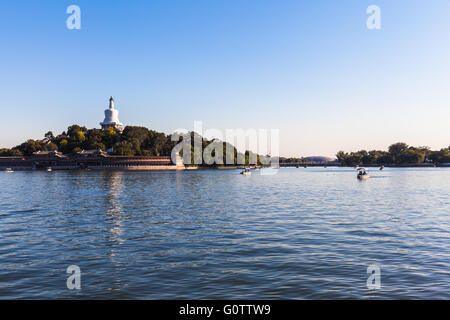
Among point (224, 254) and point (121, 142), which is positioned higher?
point (121, 142)

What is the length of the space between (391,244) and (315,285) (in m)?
7.37

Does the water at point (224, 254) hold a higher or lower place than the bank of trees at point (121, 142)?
lower

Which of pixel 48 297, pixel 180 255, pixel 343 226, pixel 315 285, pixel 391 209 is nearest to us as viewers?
pixel 48 297

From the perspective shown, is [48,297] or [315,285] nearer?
[48,297]

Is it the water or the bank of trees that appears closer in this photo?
the water

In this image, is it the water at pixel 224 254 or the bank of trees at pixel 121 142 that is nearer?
the water at pixel 224 254

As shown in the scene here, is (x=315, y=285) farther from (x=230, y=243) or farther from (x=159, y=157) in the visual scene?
(x=159, y=157)

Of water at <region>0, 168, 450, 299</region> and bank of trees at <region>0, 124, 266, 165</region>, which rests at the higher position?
bank of trees at <region>0, 124, 266, 165</region>

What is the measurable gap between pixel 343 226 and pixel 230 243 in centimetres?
787

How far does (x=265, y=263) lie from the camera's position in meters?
12.9

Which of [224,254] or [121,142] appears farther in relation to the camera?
[121,142]
